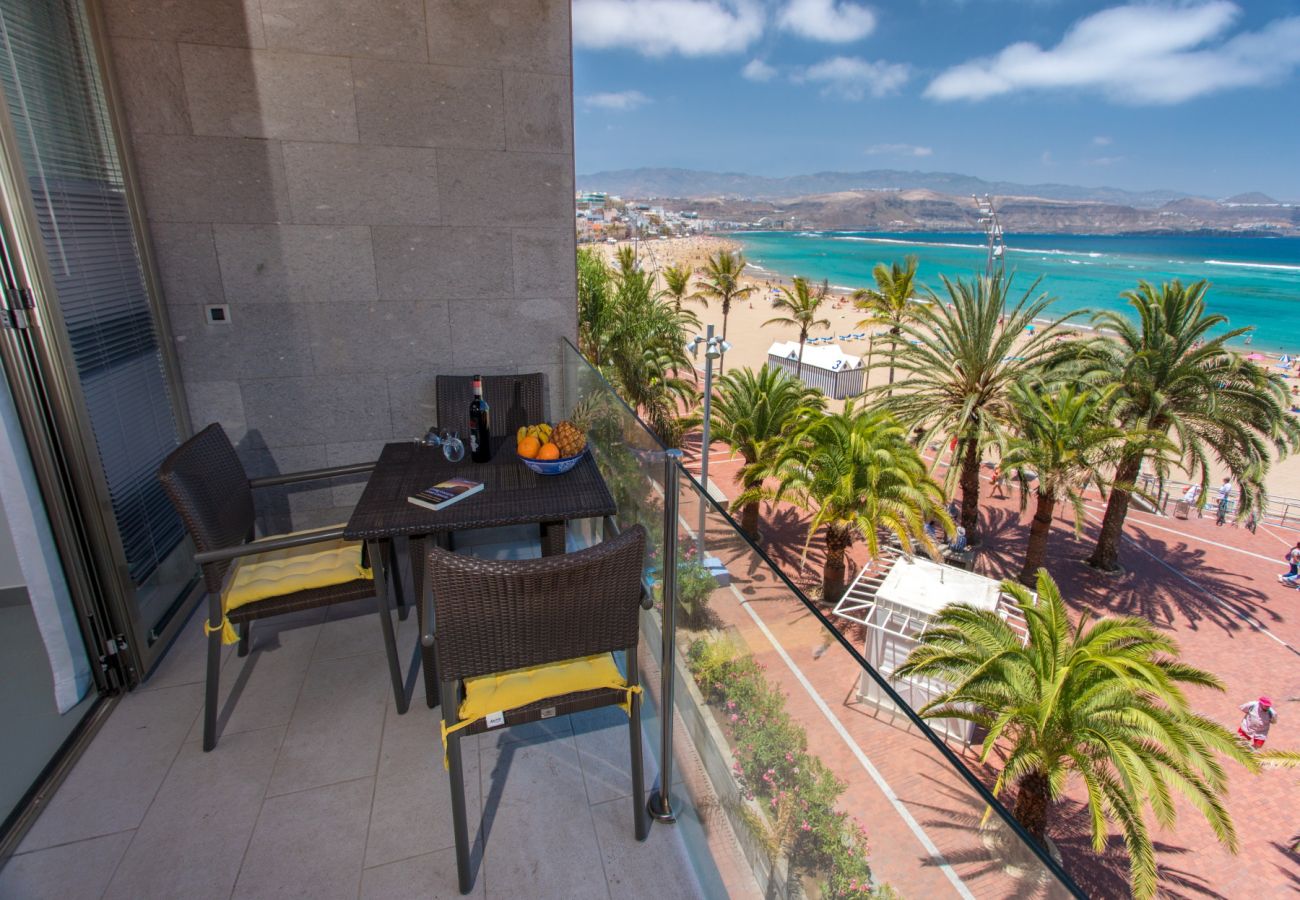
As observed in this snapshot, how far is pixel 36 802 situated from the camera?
1959mm

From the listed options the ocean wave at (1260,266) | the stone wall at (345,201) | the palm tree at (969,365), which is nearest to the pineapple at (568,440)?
the stone wall at (345,201)

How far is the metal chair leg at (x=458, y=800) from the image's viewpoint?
164cm

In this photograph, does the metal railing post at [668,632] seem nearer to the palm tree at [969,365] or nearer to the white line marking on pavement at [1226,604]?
the palm tree at [969,365]

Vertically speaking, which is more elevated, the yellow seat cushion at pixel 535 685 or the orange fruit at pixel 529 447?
the orange fruit at pixel 529 447

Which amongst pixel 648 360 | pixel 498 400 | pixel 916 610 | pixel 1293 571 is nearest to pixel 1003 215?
pixel 1293 571

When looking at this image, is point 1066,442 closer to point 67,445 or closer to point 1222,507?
point 1222,507

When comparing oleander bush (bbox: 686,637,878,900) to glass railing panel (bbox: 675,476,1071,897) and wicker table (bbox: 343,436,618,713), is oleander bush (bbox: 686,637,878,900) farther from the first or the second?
wicker table (bbox: 343,436,618,713)

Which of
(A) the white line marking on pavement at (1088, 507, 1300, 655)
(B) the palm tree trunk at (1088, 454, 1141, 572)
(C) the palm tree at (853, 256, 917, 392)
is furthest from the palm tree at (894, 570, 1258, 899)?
(C) the palm tree at (853, 256, 917, 392)

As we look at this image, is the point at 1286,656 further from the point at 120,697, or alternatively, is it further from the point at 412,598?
the point at 120,697

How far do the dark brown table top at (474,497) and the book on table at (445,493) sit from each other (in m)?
0.02

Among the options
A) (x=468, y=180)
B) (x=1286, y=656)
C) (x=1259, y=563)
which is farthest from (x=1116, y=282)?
(x=468, y=180)

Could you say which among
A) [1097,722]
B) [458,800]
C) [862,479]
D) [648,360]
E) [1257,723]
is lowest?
[1257,723]

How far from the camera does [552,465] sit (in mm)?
2541

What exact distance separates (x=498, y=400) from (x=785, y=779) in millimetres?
2473
